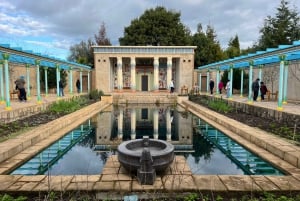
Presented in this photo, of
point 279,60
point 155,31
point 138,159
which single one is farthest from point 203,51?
point 138,159

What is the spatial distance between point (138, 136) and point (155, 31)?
25.7 meters

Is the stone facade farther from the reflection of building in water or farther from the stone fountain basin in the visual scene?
the stone fountain basin

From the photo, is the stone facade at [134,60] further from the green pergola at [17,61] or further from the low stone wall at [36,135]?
the low stone wall at [36,135]

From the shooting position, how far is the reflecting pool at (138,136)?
475cm

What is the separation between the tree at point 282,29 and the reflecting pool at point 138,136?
20139mm

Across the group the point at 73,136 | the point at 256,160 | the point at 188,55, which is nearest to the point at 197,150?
the point at 256,160

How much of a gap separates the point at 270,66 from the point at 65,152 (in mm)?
16225

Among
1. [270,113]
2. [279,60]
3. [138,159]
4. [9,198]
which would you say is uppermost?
[279,60]

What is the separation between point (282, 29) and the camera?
2452cm

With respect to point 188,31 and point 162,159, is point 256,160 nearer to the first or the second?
point 162,159

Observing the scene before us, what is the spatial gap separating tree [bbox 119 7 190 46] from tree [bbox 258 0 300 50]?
34.7 ft

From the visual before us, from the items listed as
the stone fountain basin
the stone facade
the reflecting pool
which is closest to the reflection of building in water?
the reflecting pool

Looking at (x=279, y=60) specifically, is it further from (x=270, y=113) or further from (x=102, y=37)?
(x=102, y=37)

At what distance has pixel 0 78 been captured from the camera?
12953mm
